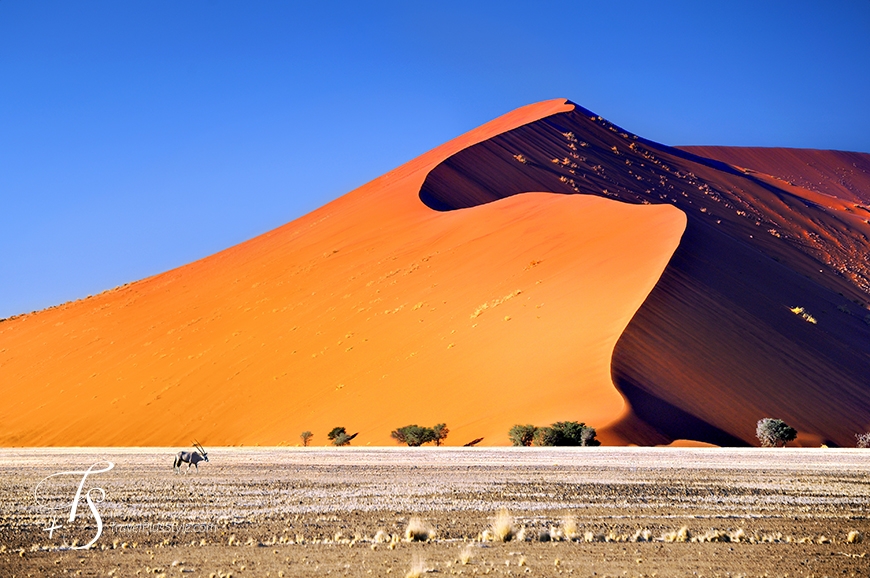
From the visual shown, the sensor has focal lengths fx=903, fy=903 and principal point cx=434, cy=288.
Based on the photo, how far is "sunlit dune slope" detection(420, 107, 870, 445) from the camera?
24672mm

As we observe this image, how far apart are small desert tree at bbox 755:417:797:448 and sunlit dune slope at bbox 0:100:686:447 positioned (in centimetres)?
390

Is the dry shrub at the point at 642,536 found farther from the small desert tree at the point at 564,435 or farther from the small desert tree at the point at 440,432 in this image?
the small desert tree at the point at 440,432

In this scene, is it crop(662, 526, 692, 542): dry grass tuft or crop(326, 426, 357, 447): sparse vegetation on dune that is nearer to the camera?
crop(662, 526, 692, 542): dry grass tuft

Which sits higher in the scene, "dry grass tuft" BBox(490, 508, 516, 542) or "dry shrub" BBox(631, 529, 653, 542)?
"dry grass tuft" BBox(490, 508, 516, 542)

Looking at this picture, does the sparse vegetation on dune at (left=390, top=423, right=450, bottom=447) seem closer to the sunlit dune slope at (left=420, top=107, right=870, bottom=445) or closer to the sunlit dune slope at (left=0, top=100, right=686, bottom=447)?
the sunlit dune slope at (left=0, top=100, right=686, bottom=447)

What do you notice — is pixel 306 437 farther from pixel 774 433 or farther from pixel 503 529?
pixel 503 529

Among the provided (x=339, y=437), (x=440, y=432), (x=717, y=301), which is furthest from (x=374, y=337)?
(x=717, y=301)

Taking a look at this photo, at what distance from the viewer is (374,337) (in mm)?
34125

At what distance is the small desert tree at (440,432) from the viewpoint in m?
24.4

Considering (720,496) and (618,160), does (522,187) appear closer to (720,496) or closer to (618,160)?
(618,160)

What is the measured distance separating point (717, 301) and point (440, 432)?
1150 cm

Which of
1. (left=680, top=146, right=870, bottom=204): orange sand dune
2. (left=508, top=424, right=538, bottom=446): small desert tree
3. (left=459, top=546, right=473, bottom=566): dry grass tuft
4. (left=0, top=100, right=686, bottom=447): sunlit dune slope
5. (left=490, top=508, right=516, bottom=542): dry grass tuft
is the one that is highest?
(left=680, top=146, right=870, bottom=204): orange sand dune

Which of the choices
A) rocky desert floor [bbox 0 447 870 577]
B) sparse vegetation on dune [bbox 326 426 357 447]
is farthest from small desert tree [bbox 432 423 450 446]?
rocky desert floor [bbox 0 447 870 577]

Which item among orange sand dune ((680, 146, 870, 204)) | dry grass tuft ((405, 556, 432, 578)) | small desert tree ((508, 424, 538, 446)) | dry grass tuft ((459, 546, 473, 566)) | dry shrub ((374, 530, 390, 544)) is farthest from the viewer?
orange sand dune ((680, 146, 870, 204))
